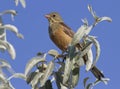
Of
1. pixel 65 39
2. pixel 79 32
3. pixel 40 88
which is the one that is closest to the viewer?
pixel 79 32

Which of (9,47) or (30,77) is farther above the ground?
(9,47)

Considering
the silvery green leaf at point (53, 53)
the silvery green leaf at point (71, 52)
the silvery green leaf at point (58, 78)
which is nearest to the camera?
the silvery green leaf at point (71, 52)

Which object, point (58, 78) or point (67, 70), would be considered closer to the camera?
point (67, 70)

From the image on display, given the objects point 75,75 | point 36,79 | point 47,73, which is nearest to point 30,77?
point 36,79

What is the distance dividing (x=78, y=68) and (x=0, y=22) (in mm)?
784

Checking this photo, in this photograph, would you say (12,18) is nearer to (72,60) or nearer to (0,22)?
(0,22)

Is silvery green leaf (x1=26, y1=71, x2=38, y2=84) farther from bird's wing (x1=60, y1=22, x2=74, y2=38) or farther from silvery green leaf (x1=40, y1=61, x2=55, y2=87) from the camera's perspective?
bird's wing (x1=60, y1=22, x2=74, y2=38)

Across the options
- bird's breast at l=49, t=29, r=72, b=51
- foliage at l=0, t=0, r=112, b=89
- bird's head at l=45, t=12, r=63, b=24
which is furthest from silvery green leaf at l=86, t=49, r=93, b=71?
bird's head at l=45, t=12, r=63, b=24

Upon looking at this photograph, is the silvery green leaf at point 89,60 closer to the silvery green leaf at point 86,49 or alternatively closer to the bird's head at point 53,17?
the silvery green leaf at point 86,49

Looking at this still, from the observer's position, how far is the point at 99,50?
2697 millimetres

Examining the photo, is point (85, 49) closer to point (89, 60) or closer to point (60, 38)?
point (89, 60)

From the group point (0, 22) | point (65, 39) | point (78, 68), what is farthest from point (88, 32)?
point (65, 39)

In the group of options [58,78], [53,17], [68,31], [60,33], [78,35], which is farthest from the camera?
[53,17]

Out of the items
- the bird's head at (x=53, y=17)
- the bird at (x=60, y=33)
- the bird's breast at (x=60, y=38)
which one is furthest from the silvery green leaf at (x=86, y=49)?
the bird's head at (x=53, y=17)
